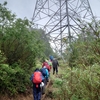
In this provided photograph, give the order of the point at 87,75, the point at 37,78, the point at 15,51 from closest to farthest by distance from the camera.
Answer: the point at 87,75 → the point at 37,78 → the point at 15,51

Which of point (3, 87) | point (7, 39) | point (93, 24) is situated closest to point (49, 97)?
point (3, 87)

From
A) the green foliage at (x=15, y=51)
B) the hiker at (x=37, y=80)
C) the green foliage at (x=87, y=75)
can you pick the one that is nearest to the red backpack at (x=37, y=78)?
the hiker at (x=37, y=80)

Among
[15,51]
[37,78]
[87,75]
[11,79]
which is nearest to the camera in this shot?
[87,75]

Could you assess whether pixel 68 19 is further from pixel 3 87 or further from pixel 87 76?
pixel 87 76

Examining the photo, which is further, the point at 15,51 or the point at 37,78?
the point at 15,51

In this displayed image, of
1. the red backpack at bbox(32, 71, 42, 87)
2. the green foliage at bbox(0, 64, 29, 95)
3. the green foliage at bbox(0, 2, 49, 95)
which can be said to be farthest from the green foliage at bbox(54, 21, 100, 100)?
the green foliage at bbox(0, 2, 49, 95)

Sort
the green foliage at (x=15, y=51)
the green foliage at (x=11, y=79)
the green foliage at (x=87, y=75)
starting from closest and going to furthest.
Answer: the green foliage at (x=87, y=75), the green foliage at (x=11, y=79), the green foliage at (x=15, y=51)

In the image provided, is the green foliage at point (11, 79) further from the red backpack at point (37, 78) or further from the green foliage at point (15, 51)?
the red backpack at point (37, 78)

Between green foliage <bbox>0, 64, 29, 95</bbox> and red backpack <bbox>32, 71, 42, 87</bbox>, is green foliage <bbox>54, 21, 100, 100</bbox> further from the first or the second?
green foliage <bbox>0, 64, 29, 95</bbox>

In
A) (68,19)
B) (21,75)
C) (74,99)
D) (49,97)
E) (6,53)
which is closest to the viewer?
(74,99)

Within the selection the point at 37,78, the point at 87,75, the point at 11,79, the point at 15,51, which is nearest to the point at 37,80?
the point at 37,78

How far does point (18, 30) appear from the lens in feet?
25.4

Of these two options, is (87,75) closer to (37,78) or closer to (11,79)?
(37,78)

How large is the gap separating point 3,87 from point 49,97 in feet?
9.10
